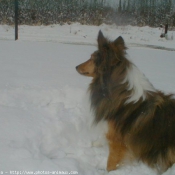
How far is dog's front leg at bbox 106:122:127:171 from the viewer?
2.79 metres

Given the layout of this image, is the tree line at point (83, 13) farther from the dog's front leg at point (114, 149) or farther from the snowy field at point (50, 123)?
the dog's front leg at point (114, 149)

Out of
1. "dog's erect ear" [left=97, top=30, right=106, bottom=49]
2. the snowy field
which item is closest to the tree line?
the snowy field

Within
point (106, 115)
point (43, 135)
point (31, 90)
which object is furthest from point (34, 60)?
point (106, 115)

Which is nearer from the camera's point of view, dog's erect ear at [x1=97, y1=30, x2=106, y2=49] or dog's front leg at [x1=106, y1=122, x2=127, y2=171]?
dog's erect ear at [x1=97, y1=30, x2=106, y2=49]

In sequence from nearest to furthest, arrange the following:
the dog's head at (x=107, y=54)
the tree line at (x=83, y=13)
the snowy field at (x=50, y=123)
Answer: the dog's head at (x=107, y=54), the snowy field at (x=50, y=123), the tree line at (x=83, y=13)

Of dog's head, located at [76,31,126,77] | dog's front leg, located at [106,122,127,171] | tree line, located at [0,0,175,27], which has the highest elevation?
tree line, located at [0,0,175,27]

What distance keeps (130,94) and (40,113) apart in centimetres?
167

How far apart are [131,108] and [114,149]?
23.2 inches

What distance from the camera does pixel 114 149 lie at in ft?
9.59

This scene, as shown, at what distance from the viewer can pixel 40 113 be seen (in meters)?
3.78

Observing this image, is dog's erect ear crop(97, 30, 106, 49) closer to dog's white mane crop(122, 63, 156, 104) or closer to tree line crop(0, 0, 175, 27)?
dog's white mane crop(122, 63, 156, 104)

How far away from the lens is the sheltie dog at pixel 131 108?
8.58ft

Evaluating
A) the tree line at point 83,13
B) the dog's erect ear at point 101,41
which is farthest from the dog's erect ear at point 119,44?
the tree line at point 83,13

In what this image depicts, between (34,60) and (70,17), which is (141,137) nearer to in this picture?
(34,60)
